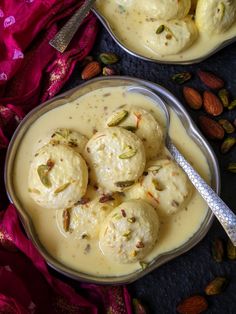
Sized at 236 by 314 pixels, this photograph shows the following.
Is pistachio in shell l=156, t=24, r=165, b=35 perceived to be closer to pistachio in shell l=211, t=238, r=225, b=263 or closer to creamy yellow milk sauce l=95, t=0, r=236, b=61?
creamy yellow milk sauce l=95, t=0, r=236, b=61

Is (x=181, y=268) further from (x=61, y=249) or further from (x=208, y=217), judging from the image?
(x=61, y=249)

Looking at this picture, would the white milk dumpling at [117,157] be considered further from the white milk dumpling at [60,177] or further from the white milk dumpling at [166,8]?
the white milk dumpling at [166,8]

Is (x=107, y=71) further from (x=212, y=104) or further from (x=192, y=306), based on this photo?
(x=192, y=306)

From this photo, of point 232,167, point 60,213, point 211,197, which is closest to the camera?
point 211,197

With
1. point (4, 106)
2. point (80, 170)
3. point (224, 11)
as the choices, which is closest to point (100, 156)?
point (80, 170)

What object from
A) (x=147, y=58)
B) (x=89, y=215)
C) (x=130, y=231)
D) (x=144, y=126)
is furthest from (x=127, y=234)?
(x=147, y=58)

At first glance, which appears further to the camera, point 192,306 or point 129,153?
point 192,306

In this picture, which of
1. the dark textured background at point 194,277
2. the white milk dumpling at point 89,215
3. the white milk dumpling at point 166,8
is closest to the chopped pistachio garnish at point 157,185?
the white milk dumpling at point 89,215
